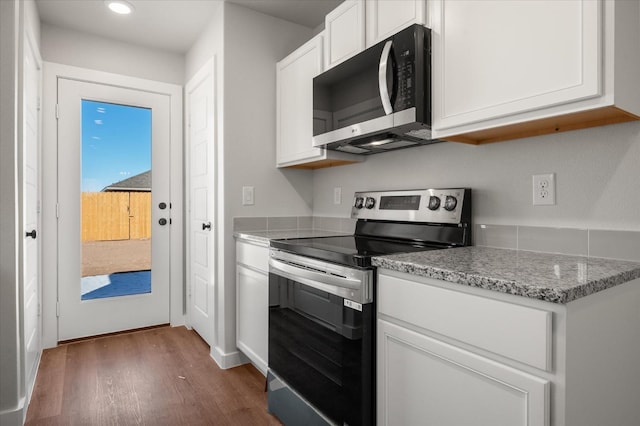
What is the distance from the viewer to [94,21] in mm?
2725

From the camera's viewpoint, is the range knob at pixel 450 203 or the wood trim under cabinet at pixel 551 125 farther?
the range knob at pixel 450 203

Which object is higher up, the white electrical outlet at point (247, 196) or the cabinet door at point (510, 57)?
the cabinet door at point (510, 57)

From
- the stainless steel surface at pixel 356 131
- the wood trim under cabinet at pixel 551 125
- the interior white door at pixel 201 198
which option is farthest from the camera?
the interior white door at pixel 201 198

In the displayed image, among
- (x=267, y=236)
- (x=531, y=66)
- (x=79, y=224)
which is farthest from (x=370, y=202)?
(x=79, y=224)

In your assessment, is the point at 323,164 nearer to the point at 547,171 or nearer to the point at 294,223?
the point at 294,223

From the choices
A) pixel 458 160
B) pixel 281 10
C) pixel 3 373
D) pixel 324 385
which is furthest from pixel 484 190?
pixel 3 373

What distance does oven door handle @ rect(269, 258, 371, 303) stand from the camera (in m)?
1.33

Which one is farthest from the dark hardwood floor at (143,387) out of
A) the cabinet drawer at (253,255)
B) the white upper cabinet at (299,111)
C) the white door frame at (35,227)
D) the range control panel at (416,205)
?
the white upper cabinet at (299,111)

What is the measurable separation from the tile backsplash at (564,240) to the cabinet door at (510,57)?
495 mm

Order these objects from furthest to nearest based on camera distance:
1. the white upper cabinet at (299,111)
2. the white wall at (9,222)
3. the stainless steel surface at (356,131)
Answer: the white upper cabinet at (299,111), the white wall at (9,222), the stainless steel surface at (356,131)

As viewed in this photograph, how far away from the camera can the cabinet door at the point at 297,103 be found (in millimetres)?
2225

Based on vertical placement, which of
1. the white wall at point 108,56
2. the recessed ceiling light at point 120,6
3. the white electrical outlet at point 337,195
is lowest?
the white electrical outlet at point 337,195

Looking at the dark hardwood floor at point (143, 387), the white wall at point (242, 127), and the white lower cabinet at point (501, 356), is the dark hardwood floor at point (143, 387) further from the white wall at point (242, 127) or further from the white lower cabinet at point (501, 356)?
the white lower cabinet at point (501, 356)

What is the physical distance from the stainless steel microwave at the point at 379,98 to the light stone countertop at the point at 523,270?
1.89 ft
